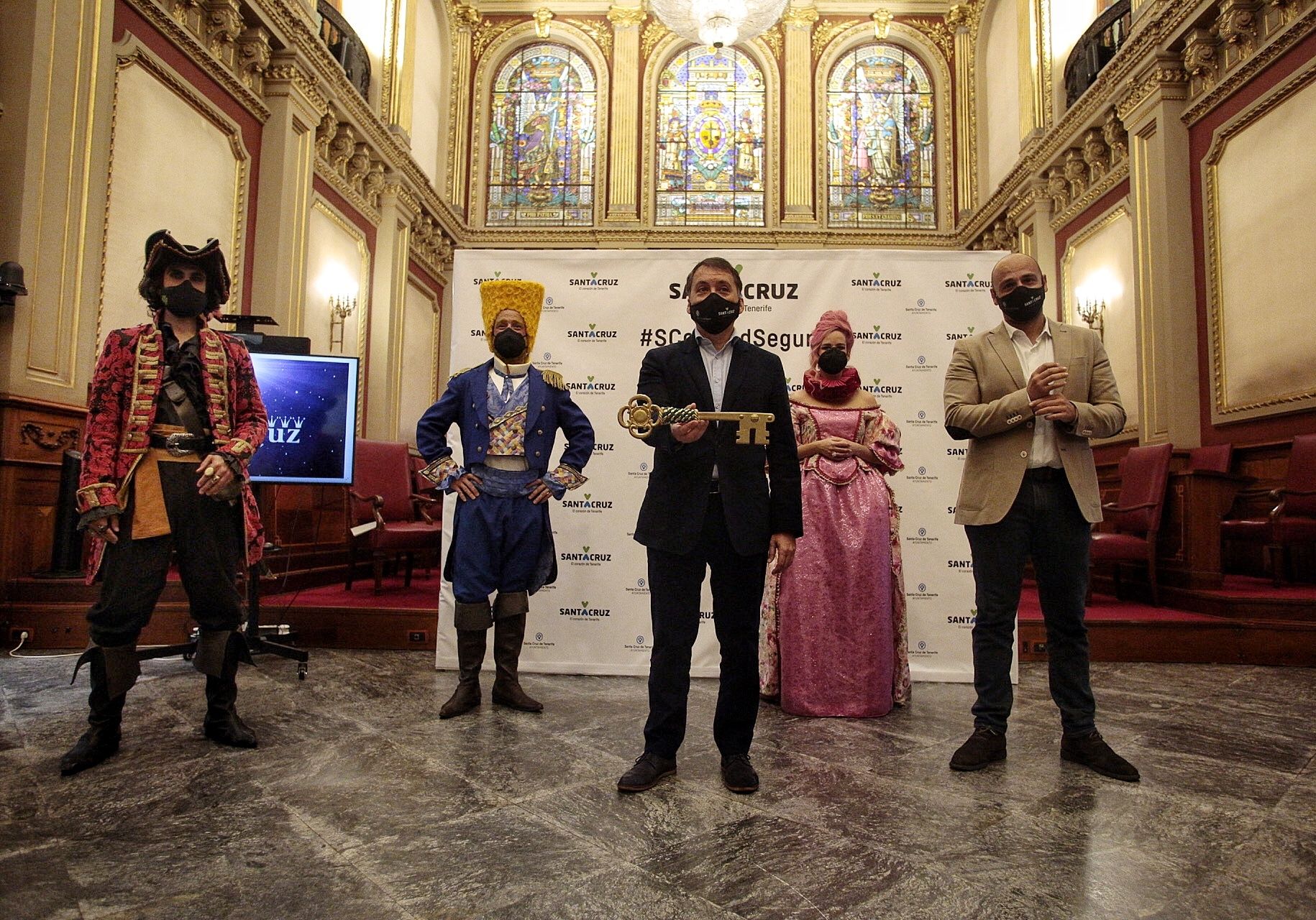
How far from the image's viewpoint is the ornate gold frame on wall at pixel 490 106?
12.3m

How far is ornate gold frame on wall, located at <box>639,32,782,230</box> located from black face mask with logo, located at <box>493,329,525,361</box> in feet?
30.6

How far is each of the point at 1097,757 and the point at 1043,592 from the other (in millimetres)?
559

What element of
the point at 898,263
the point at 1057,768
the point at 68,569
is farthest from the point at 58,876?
the point at 898,263

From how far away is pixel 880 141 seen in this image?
40.7ft

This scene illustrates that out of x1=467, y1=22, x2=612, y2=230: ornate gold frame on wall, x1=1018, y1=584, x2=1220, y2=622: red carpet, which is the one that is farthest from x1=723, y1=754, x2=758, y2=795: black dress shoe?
x1=467, y1=22, x2=612, y2=230: ornate gold frame on wall

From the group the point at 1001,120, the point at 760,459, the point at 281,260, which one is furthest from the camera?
the point at 1001,120

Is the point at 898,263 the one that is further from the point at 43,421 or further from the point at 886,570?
the point at 43,421

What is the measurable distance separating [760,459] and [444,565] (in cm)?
179

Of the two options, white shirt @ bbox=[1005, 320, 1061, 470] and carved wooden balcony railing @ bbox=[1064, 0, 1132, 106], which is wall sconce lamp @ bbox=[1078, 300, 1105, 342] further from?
white shirt @ bbox=[1005, 320, 1061, 470]

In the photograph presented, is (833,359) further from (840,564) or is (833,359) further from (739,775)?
(739,775)

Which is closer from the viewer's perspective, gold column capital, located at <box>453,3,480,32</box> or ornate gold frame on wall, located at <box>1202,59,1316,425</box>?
ornate gold frame on wall, located at <box>1202,59,1316,425</box>

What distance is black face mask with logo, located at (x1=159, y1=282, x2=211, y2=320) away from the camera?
2.67 metres

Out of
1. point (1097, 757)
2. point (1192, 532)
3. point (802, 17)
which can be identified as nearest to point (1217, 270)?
point (1192, 532)

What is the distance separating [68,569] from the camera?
4.40 m
